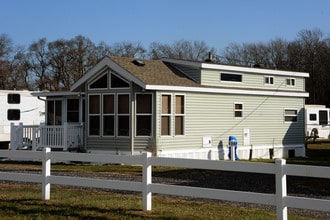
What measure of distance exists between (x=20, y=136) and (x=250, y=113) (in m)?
11.0

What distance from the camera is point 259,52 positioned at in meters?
79.9

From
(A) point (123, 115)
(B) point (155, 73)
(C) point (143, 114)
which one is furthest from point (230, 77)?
(A) point (123, 115)

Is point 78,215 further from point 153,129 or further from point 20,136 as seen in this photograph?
point 20,136

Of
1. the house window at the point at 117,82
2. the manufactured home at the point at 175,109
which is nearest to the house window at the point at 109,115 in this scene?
the manufactured home at the point at 175,109

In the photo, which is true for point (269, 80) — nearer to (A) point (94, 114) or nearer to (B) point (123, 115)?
(B) point (123, 115)

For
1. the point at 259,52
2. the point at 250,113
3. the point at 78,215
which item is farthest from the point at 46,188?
the point at 259,52

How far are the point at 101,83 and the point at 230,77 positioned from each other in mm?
6568

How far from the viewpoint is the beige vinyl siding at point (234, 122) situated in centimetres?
2355

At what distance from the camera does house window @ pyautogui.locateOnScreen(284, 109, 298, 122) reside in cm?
2882

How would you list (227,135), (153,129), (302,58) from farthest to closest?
1. (302,58)
2. (227,135)
3. (153,129)

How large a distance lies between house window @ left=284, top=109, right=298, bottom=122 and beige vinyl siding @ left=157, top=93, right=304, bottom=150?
204mm

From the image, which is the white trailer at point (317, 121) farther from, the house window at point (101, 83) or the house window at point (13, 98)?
the house window at point (101, 83)

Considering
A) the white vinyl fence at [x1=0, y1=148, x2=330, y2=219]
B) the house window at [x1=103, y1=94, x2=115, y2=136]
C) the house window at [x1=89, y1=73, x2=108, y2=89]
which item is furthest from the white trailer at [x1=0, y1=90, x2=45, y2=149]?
the white vinyl fence at [x1=0, y1=148, x2=330, y2=219]

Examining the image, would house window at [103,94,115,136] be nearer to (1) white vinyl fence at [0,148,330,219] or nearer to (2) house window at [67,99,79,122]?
(2) house window at [67,99,79,122]
